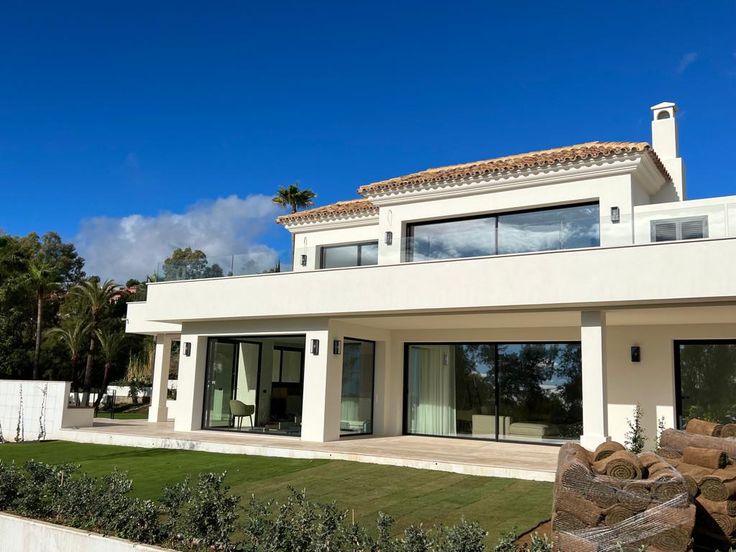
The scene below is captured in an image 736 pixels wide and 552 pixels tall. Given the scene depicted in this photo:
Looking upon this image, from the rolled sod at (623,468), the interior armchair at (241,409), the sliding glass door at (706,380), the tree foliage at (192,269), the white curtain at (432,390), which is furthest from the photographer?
the tree foliage at (192,269)

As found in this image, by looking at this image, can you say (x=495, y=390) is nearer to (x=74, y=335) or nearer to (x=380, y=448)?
(x=380, y=448)

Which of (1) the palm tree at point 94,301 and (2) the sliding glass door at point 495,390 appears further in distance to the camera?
(1) the palm tree at point 94,301

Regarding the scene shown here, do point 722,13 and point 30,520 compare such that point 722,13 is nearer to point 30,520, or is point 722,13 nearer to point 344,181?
point 30,520

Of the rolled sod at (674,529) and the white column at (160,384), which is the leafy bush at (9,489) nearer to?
the rolled sod at (674,529)

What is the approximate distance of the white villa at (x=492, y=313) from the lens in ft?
42.2

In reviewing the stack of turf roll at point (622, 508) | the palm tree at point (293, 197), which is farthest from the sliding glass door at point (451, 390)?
the palm tree at point (293, 197)

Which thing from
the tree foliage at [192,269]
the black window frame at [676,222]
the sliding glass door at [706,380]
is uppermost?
the black window frame at [676,222]

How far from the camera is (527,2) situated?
2084cm

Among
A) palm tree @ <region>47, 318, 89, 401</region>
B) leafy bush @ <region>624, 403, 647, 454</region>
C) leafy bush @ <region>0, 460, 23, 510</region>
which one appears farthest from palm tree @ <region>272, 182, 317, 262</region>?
leafy bush @ <region>0, 460, 23, 510</region>

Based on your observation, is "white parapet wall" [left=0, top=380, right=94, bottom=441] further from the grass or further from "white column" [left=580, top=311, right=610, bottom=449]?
"white column" [left=580, top=311, right=610, bottom=449]

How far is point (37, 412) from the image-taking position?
63.0 feet

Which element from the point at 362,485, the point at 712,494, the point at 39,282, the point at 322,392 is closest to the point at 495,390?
the point at 322,392

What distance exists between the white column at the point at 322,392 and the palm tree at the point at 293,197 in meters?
30.2

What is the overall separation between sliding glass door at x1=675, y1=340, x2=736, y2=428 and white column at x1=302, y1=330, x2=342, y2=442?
8.47 metres
